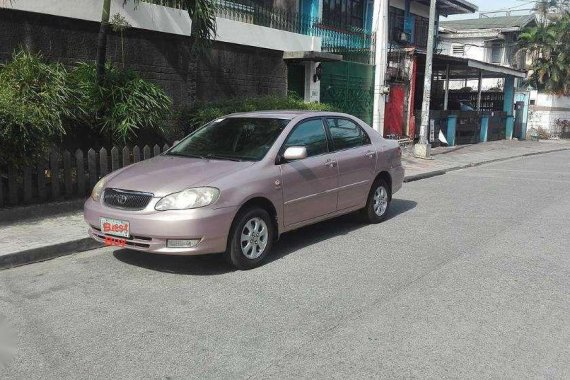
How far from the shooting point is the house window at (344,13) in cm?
1992

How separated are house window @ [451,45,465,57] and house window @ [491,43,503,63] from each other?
2.20m

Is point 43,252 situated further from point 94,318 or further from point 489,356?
point 489,356

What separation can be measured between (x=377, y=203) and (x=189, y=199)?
3552 mm

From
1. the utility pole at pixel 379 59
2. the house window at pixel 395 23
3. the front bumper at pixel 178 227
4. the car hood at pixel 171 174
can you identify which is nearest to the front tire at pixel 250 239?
the front bumper at pixel 178 227

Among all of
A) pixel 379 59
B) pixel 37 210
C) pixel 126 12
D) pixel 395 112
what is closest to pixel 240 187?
pixel 37 210

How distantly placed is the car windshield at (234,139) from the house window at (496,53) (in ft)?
109

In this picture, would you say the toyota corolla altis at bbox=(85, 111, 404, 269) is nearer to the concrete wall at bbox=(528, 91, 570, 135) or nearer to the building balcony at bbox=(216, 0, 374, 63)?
the building balcony at bbox=(216, 0, 374, 63)

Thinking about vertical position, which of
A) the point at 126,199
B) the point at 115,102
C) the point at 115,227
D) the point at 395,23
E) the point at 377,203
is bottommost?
the point at 377,203

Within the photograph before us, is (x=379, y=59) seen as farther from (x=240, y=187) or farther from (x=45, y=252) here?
(x=45, y=252)

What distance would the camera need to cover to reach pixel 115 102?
8875 millimetres

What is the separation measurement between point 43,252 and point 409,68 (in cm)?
1577

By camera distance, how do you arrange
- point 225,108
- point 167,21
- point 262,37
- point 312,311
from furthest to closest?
1. point 262,37
2. point 167,21
3. point 225,108
4. point 312,311

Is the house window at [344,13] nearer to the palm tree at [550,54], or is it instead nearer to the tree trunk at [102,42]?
the tree trunk at [102,42]

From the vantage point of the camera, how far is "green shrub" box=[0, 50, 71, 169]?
279 inches
